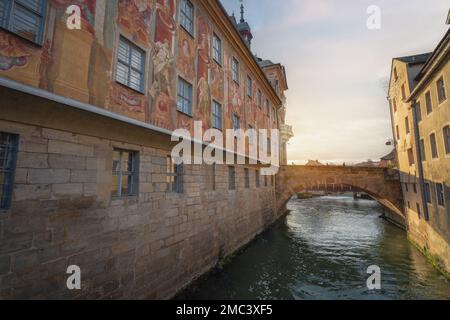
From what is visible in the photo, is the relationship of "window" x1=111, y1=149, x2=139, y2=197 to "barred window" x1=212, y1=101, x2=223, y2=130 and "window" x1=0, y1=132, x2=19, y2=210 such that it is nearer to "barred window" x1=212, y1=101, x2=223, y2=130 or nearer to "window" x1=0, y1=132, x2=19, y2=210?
"window" x1=0, y1=132, x2=19, y2=210

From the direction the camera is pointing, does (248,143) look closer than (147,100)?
No

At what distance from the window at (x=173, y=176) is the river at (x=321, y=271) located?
10.3 ft

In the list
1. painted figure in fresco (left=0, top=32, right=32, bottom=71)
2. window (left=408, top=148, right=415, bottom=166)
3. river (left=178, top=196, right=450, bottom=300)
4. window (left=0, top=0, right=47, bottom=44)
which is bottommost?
river (left=178, top=196, right=450, bottom=300)

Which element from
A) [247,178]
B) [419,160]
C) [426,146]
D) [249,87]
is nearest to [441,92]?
[426,146]

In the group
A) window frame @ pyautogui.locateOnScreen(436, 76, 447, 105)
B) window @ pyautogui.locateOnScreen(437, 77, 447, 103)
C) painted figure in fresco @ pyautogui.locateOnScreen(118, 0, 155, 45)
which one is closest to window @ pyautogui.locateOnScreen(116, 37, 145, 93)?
painted figure in fresco @ pyautogui.locateOnScreen(118, 0, 155, 45)

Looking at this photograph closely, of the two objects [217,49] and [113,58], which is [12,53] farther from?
[217,49]

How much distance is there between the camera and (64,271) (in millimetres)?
4027

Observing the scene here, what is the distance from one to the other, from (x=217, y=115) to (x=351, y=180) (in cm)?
1222

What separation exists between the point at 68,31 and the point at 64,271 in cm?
436

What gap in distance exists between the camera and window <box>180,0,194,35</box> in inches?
304

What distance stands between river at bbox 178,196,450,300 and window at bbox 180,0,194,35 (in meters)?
8.72

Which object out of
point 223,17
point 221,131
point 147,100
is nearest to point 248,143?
point 221,131

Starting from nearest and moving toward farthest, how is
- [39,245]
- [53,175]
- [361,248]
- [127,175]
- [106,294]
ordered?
[39,245]
[53,175]
[106,294]
[127,175]
[361,248]

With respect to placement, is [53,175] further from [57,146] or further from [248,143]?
[248,143]
